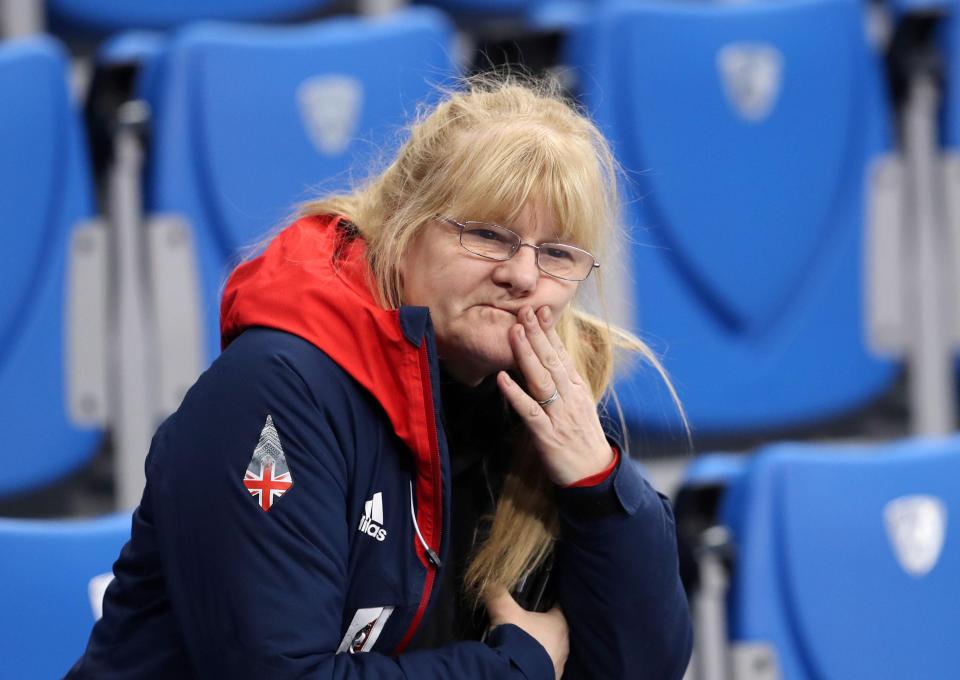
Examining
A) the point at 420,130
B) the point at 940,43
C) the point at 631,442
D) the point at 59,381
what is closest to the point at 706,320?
the point at 631,442

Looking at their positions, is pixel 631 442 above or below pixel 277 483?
below

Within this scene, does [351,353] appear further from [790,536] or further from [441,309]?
[790,536]

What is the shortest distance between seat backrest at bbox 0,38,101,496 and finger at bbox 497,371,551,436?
2.44ft

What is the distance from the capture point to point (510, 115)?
0.87 meters

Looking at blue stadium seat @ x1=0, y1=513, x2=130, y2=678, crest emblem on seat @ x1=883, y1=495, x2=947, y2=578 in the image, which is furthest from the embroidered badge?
crest emblem on seat @ x1=883, y1=495, x2=947, y2=578

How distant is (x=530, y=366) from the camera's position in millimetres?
859

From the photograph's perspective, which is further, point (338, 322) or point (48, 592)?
point (48, 592)

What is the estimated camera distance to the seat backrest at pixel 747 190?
165cm

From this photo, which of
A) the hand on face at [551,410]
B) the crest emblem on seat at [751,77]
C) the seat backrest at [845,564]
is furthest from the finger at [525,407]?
the crest emblem on seat at [751,77]

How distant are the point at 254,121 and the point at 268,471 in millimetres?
854

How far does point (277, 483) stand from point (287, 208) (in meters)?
0.81

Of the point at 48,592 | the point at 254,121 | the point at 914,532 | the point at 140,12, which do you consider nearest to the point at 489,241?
the point at 48,592

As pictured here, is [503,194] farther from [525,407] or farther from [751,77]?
[751,77]

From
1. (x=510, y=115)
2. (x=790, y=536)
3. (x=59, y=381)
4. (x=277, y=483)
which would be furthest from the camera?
(x=59, y=381)
